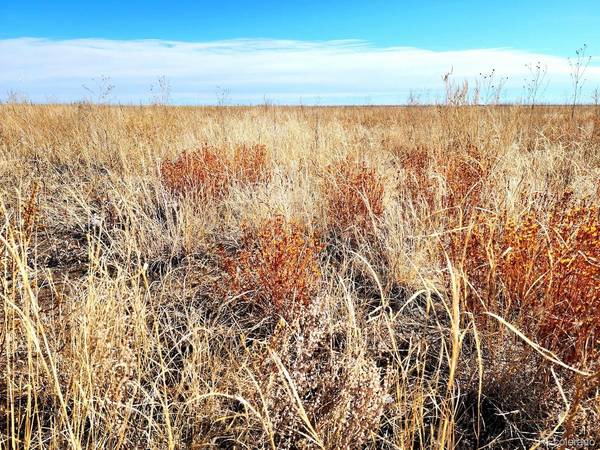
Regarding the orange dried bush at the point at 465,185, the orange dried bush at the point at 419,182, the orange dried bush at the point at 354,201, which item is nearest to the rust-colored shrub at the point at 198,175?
the orange dried bush at the point at 354,201

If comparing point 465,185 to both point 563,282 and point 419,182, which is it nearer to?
point 419,182

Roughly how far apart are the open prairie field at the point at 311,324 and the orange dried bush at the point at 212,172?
4 cm

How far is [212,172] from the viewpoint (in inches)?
175

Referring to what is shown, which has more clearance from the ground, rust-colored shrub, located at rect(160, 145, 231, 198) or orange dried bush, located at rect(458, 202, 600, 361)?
rust-colored shrub, located at rect(160, 145, 231, 198)

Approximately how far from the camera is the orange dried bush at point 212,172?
14.1 feet

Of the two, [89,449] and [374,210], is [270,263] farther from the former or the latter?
[374,210]

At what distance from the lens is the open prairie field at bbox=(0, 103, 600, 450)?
139cm

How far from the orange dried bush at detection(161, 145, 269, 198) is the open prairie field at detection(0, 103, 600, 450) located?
4 centimetres

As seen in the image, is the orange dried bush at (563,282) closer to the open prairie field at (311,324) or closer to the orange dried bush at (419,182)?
the open prairie field at (311,324)

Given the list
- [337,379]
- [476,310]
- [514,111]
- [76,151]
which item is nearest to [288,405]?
[337,379]

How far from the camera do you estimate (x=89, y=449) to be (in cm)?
139

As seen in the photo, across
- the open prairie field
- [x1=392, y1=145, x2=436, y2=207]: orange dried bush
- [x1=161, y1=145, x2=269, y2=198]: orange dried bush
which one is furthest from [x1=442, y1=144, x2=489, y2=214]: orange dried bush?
[x1=161, y1=145, x2=269, y2=198]: orange dried bush

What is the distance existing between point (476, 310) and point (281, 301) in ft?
3.20

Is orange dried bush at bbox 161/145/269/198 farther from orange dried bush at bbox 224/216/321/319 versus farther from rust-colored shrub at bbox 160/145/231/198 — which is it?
orange dried bush at bbox 224/216/321/319
